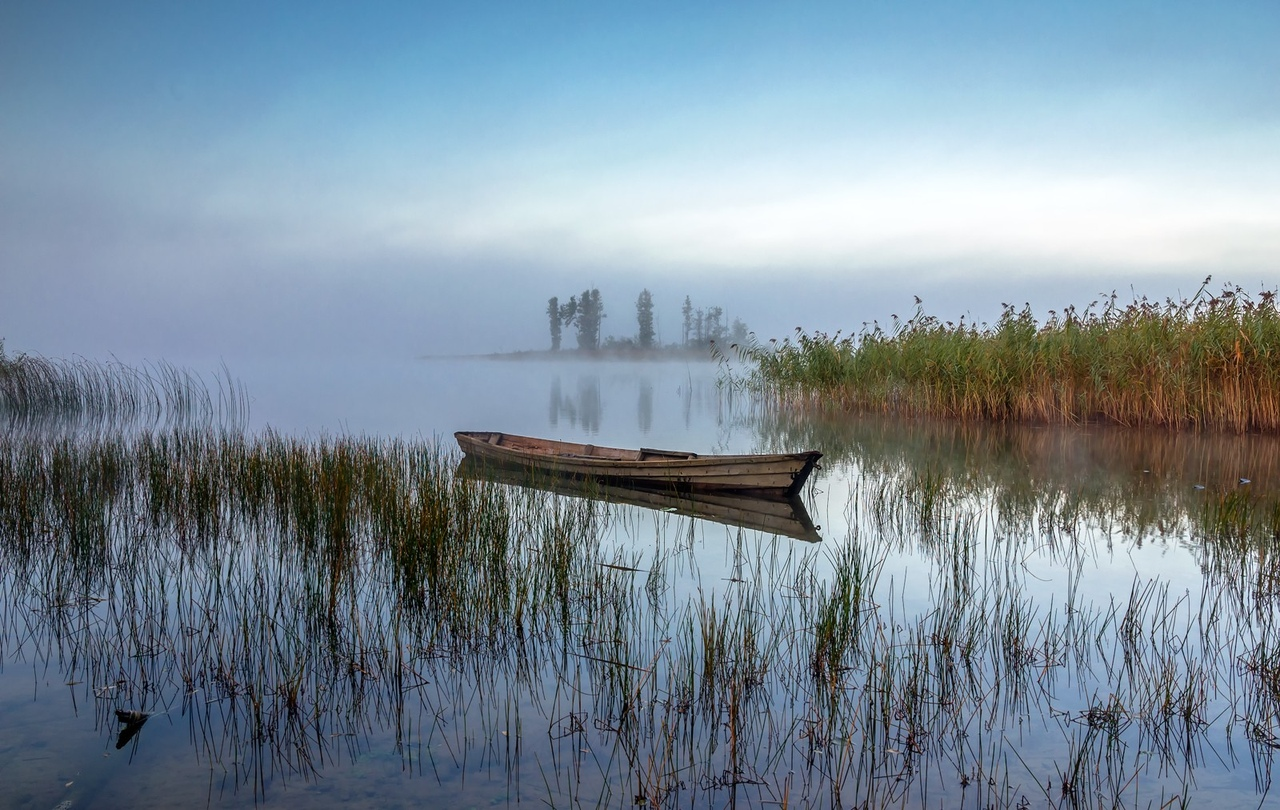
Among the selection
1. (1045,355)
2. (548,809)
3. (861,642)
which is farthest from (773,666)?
(1045,355)

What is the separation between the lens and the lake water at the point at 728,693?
311 centimetres

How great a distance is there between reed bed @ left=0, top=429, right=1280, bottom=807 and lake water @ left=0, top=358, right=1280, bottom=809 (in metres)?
0.02

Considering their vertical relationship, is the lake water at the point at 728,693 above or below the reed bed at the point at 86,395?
below

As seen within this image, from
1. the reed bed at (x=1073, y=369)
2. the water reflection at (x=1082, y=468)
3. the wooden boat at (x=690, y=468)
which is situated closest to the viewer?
the water reflection at (x=1082, y=468)

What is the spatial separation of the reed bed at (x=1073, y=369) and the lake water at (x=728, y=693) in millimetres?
8565

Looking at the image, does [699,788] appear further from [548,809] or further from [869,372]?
[869,372]

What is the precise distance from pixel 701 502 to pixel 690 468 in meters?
0.41

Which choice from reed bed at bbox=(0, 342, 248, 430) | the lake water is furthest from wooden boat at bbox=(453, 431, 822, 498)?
reed bed at bbox=(0, 342, 248, 430)

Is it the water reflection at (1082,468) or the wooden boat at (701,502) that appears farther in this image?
the wooden boat at (701,502)

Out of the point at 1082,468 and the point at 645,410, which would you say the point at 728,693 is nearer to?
the point at 1082,468

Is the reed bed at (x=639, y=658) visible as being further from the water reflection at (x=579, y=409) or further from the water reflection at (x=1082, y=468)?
the water reflection at (x=579, y=409)

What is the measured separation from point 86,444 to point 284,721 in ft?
35.5

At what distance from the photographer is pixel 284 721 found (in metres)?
3.53

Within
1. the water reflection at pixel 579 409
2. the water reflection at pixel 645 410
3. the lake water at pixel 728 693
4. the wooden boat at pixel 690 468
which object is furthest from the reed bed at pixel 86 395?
the lake water at pixel 728 693
